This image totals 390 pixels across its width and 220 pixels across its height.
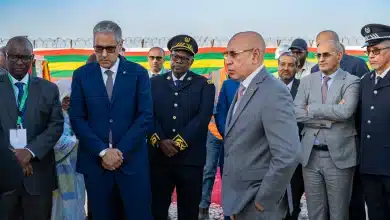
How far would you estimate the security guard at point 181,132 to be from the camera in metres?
4.50

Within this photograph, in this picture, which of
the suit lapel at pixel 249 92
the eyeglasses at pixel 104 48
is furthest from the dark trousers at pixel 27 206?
the suit lapel at pixel 249 92

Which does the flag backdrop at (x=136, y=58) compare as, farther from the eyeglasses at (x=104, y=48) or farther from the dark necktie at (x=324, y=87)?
the eyeglasses at (x=104, y=48)

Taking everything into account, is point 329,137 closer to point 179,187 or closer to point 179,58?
point 179,187

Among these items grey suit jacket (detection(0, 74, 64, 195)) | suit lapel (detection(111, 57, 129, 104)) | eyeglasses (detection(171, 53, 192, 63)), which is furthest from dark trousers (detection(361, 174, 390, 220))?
grey suit jacket (detection(0, 74, 64, 195))

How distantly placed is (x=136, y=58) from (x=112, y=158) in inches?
391

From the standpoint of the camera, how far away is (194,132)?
4.45 meters

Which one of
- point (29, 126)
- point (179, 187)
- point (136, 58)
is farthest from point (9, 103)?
point (136, 58)

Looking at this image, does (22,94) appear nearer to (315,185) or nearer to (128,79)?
(128,79)

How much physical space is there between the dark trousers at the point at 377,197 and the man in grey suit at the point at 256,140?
1.38 m

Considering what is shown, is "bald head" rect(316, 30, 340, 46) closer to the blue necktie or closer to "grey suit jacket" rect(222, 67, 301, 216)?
"grey suit jacket" rect(222, 67, 301, 216)

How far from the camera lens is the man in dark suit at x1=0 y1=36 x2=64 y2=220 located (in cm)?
402

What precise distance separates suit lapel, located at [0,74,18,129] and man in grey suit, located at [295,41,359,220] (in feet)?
8.47

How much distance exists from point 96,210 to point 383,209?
8.15 feet

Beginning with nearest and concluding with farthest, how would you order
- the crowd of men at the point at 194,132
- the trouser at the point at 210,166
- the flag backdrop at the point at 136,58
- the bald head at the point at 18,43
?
1. the crowd of men at the point at 194,132
2. the bald head at the point at 18,43
3. the trouser at the point at 210,166
4. the flag backdrop at the point at 136,58
